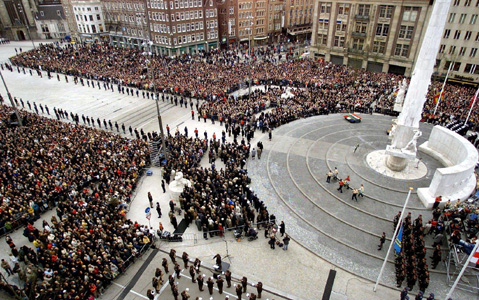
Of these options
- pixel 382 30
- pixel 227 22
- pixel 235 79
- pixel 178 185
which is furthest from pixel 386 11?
pixel 178 185

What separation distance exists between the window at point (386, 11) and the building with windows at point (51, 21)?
289 ft

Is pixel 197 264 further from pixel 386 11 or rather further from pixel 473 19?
pixel 386 11

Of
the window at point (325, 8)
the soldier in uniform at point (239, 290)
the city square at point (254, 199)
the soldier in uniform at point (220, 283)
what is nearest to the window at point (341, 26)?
the window at point (325, 8)

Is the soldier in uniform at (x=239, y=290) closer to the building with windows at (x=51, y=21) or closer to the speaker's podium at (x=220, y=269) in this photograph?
the speaker's podium at (x=220, y=269)

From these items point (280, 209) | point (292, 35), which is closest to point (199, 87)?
point (280, 209)

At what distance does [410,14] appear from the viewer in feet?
149

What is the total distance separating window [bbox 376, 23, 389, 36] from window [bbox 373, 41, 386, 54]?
4.77 ft

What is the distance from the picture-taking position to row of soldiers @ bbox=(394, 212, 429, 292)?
14.4 meters

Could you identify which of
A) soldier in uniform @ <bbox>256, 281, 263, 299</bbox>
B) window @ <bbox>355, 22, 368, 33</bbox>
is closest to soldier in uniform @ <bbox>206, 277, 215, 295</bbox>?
soldier in uniform @ <bbox>256, 281, 263, 299</bbox>

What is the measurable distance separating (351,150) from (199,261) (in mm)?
18632

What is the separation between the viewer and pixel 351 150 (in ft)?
90.9

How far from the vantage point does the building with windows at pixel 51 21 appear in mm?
88312

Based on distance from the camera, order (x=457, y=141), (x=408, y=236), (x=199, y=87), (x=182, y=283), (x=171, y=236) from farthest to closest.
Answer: (x=199, y=87), (x=457, y=141), (x=171, y=236), (x=408, y=236), (x=182, y=283)

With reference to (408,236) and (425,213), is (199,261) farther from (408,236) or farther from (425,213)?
(425,213)
